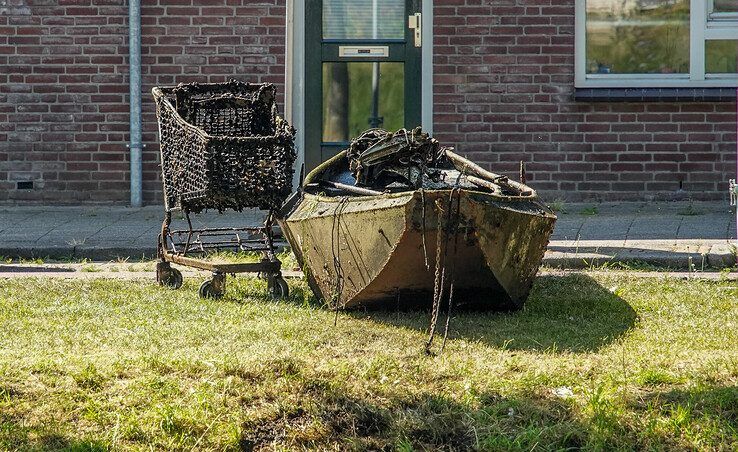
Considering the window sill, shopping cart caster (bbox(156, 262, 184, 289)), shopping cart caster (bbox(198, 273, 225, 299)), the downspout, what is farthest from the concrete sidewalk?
shopping cart caster (bbox(198, 273, 225, 299))

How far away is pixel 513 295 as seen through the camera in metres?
7.73

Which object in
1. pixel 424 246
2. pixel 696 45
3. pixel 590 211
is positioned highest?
pixel 696 45

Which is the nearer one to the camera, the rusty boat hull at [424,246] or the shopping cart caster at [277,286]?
the rusty boat hull at [424,246]

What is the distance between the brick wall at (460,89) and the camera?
13.6 m

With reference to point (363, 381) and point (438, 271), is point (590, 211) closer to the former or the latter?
point (438, 271)

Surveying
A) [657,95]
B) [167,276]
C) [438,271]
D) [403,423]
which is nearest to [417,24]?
[657,95]

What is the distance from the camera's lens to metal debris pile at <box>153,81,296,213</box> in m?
8.47

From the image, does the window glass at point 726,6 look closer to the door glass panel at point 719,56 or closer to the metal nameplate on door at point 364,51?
the door glass panel at point 719,56

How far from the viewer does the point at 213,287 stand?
8500mm

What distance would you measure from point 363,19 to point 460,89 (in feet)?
3.95

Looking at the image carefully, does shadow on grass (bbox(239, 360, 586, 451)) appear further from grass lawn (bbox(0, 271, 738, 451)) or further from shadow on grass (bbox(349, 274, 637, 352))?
shadow on grass (bbox(349, 274, 637, 352))

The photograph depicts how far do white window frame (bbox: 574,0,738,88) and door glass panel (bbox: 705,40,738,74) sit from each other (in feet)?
0.15

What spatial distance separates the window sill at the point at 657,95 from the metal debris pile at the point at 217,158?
5033mm

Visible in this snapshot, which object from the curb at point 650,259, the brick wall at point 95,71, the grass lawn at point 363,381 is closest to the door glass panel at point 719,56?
the curb at point 650,259
